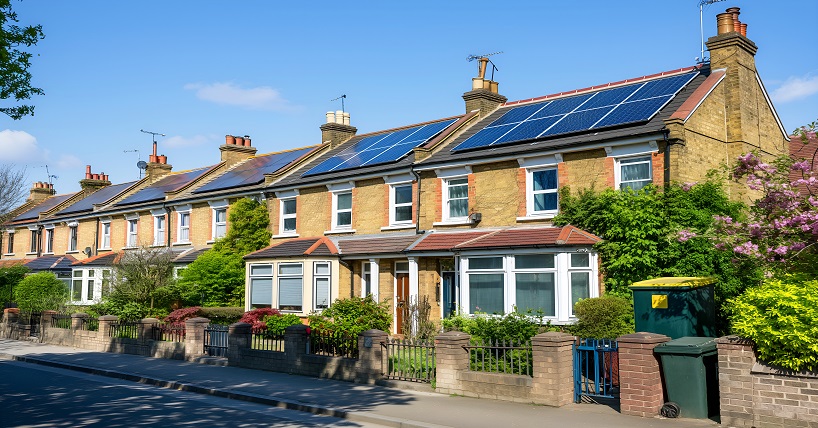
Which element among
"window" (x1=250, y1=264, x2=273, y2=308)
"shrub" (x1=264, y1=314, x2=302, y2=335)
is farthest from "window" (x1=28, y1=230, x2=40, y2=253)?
"shrub" (x1=264, y1=314, x2=302, y2=335)

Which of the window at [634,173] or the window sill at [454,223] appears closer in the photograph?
the window at [634,173]

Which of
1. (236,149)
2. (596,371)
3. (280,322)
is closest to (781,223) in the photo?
(596,371)

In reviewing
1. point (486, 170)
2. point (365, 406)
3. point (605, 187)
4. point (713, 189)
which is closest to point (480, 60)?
point (486, 170)

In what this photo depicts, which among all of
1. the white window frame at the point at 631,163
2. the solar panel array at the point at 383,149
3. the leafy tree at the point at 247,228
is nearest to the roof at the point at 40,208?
the leafy tree at the point at 247,228

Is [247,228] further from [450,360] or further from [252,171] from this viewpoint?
[450,360]

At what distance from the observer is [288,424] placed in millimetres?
11250

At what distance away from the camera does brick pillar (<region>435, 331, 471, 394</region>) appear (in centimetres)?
1363

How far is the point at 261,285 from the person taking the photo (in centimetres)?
2664

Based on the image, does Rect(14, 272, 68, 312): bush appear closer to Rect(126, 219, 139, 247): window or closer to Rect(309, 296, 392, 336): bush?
Rect(126, 219, 139, 247): window

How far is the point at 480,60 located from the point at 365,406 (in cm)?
1846

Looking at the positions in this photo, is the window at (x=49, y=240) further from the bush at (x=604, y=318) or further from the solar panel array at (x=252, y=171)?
the bush at (x=604, y=318)

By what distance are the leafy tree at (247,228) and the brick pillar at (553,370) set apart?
17911 millimetres

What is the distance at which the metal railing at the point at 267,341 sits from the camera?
703 inches

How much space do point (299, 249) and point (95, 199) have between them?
2405cm
